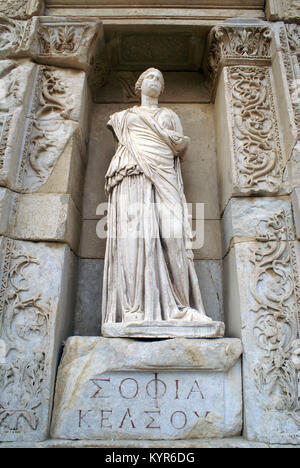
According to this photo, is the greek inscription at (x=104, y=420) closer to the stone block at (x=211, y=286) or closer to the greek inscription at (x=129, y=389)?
the greek inscription at (x=129, y=389)

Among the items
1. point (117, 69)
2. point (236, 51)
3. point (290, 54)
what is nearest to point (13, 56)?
point (117, 69)

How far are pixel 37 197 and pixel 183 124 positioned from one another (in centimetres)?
222

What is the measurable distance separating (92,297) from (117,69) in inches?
121

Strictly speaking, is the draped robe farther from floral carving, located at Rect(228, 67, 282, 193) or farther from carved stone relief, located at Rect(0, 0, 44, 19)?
carved stone relief, located at Rect(0, 0, 44, 19)

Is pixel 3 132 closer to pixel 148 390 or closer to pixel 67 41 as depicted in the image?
pixel 67 41

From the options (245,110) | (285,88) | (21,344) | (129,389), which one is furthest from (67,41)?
(129,389)

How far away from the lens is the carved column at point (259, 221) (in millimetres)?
3062

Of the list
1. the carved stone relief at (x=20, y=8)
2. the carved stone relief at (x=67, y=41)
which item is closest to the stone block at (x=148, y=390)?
the carved stone relief at (x=67, y=41)

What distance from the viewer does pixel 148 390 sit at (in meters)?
Answer: 3.03

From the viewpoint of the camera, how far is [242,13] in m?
4.68

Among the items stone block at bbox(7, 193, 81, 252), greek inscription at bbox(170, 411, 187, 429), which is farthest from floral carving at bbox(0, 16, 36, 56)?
greek inscription at bbox(170, 411, 187, 429)

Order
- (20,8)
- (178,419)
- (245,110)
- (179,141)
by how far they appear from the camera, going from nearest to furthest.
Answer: (178,419), (179,141), (245,110), (20,8)

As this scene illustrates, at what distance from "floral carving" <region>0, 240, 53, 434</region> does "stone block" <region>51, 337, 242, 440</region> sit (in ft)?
0.64

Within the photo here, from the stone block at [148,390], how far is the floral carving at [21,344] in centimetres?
19
